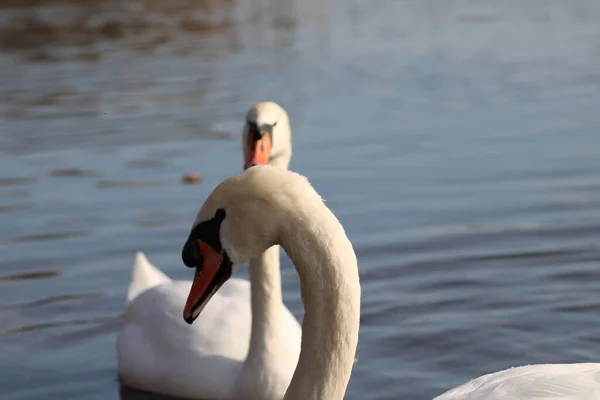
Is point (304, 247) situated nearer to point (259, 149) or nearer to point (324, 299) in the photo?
point (324, 299)

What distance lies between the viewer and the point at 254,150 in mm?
6949

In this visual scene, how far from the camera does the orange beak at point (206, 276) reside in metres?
4.30

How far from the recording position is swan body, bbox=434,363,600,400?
13.7ft

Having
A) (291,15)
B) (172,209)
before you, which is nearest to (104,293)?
(172,209)

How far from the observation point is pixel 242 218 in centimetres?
416

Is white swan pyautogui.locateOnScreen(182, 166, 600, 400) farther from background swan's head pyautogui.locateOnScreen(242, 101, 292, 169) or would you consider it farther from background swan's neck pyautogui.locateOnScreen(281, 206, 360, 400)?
background swan's head pyautogui.locateOnScreen(242, 101, 292, 169)

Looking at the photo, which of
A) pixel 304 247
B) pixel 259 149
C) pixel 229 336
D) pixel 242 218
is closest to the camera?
pixel 304 247

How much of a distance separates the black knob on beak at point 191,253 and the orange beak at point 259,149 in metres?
2.59

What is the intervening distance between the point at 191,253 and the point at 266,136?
271 centimetres

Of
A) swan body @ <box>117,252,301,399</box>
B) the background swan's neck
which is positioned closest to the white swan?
the background swan's neck

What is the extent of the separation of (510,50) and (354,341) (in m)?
14.5

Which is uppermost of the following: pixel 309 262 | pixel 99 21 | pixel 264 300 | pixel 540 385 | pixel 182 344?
pixel 309 262

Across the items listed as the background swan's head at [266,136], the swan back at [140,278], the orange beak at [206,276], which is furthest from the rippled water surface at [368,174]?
the orange beak at [206,276]

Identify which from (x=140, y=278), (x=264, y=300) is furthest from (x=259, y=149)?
(x=140, y=278)
